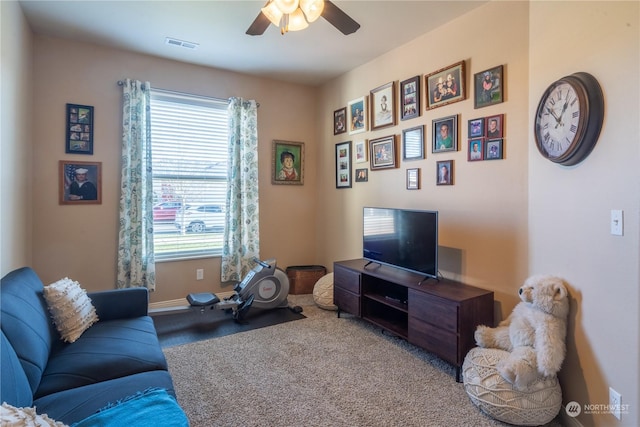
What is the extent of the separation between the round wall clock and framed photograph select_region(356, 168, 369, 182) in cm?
202

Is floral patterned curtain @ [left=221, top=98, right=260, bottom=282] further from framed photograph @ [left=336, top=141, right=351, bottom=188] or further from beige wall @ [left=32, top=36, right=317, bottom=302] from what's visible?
framed photograph @ [left=336, top=141, right=351, bottom=188]

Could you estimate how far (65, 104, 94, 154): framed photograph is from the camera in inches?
135

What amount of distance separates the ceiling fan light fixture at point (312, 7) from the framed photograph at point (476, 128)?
1568 mm

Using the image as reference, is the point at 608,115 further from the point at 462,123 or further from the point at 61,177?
the point at 61,177

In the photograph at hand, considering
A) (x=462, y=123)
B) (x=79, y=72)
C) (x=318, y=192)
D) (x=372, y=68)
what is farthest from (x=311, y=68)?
(x=79, y=72)

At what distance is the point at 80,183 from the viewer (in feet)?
11.4

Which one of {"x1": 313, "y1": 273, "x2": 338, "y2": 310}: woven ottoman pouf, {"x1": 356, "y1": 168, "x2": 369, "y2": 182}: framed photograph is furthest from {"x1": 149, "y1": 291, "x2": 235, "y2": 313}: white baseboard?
{"x1": 356, "y1": 168, "x2": 369, "y2": 182}: framed photograph

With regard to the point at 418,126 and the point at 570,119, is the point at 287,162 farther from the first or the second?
the point at 570,119

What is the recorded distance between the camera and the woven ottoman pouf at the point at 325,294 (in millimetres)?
3818

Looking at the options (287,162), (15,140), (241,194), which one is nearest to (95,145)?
(15,140)

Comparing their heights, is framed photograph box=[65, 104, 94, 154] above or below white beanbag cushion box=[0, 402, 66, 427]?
above

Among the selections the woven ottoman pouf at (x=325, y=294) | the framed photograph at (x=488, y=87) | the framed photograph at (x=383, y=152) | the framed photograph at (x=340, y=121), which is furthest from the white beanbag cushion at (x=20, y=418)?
the framed photograph at (x=340, y=121)

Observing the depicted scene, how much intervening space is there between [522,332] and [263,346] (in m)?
2.00

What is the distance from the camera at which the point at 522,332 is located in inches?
82.4
